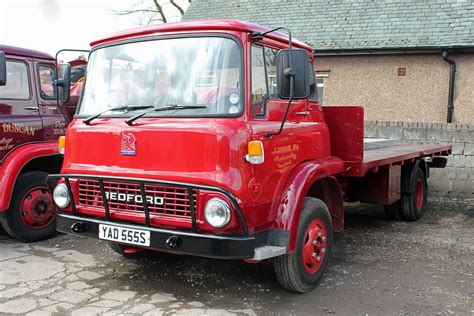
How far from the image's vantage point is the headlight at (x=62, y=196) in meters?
4.20

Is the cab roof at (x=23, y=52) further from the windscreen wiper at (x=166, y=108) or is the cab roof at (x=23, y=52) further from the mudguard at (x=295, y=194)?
the mudguard at (x=295, y=194)

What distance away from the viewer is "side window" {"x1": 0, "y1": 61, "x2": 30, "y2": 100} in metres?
5.76

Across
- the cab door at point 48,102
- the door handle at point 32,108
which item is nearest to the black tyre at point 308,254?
the cab door at point 48,102

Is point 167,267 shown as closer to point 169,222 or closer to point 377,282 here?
point 169,222

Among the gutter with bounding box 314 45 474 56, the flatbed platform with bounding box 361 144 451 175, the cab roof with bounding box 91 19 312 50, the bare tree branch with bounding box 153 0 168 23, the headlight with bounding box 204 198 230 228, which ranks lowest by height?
the headlight with bounding box 204 198 230 228

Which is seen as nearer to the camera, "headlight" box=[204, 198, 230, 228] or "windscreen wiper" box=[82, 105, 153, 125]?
"headlight" box=[204, 198, 230, 228]

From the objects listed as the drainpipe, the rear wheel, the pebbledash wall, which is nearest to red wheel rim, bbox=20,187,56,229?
the rear wheel

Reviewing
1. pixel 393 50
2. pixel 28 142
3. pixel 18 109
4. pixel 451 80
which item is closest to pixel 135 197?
pixel 28 142

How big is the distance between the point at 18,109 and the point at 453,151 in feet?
23.8

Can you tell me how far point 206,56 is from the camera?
12.4 feet

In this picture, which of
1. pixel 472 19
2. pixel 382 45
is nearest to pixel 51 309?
pixel 382 45

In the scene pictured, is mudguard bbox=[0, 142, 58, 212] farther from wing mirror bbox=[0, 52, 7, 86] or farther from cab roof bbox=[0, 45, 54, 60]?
cab roof bbox=[0, 45, 54, 60]

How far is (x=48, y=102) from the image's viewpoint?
6.17 meters

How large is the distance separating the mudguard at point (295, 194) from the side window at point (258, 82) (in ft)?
2.11
